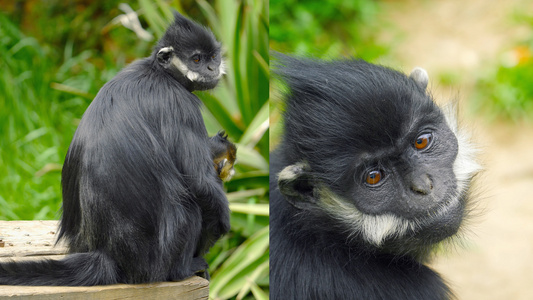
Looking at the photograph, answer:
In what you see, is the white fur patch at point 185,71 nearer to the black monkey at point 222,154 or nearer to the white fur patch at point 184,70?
the white fur patch at point 184,70

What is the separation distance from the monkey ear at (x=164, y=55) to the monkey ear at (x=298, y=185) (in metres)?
0.67

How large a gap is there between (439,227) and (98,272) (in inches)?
53.8

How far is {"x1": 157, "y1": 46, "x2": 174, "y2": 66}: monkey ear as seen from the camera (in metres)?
1.81

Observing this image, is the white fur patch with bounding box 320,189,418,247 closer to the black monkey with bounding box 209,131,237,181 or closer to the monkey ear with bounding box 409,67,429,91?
the black monkey with bounding box 209,131,237,181

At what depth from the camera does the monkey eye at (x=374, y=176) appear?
6.98ft

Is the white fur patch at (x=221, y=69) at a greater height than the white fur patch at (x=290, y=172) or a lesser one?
greater

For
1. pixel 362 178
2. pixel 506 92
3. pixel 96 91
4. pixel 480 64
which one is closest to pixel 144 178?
pixel 362 178

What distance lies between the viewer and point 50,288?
1.69m

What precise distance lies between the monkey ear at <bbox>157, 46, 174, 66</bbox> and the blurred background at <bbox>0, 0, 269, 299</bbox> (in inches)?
11.8

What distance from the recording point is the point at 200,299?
204 centimetres

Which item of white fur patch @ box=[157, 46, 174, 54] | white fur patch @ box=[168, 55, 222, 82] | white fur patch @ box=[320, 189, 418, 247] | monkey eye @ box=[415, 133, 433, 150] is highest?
white fur patch @ box=[157, 46, 174, 54]

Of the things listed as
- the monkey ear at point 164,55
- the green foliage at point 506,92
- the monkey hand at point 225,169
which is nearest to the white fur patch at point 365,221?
the monkey hand at point 225,169

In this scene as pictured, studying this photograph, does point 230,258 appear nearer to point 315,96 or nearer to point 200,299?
point 200,299

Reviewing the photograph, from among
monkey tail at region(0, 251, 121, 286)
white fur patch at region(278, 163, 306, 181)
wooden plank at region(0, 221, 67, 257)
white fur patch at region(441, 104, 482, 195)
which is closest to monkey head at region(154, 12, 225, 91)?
white fur patch at region(278, 163, 306, 181)
